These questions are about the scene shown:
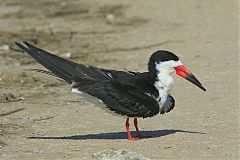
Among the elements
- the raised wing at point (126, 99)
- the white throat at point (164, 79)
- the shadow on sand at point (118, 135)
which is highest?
the white throat at point (164, 79)

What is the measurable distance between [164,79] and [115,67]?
4.01 meters

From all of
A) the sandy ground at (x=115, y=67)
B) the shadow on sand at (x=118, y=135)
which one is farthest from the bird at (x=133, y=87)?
the sandy ground at (x=115, y=67)

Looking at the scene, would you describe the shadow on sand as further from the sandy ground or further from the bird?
the bird

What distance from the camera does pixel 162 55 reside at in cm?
684

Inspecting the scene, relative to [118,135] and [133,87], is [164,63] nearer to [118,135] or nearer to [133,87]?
[133,87]

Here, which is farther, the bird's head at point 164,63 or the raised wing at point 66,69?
the raised wing at point 66,69

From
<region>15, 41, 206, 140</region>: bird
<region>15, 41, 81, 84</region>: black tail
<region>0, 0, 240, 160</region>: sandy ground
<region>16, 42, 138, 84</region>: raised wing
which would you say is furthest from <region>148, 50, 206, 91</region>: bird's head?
<region>15, 41, 81, 84</region>: black tail

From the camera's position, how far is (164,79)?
680 cm

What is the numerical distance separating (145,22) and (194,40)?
239 cm

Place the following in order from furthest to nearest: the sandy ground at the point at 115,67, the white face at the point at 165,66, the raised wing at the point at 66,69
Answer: the raised wing at the point at 66,69
the white face at the point at 165,66
the sandy ground at the point at 115,67

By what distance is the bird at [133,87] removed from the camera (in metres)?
6.73

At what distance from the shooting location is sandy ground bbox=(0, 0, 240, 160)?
6.69 meters

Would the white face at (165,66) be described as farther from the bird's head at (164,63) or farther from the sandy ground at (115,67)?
the sandy ground at (115,67)

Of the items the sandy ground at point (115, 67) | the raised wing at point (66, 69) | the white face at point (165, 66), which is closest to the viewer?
the sandy ground at point (115, 67)
